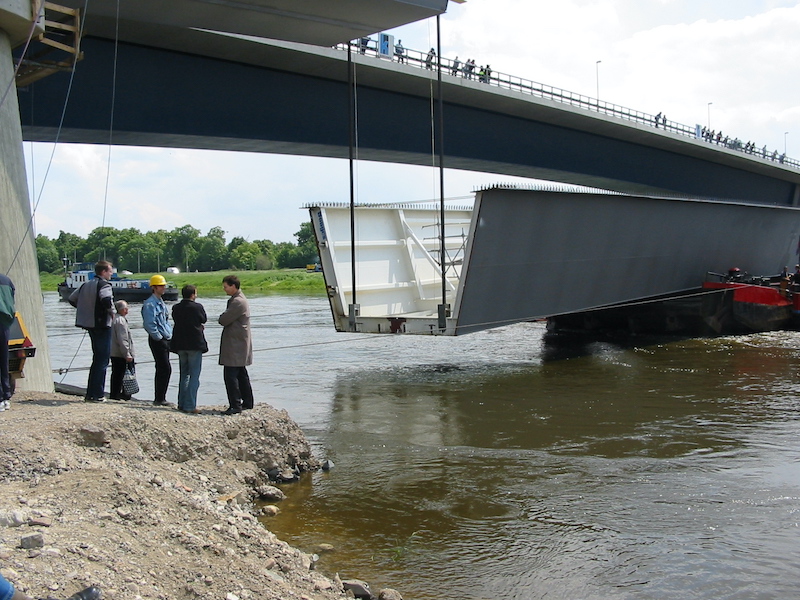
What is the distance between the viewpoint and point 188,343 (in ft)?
23.8

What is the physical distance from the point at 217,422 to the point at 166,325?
1.56 meters

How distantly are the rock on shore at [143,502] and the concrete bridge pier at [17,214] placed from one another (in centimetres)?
117

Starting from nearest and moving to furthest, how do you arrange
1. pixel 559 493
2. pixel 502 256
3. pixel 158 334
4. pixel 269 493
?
pixel 269 493
pixel 559 493
pixel 158 334
pixel 502 256

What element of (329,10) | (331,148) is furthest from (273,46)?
(329,10)

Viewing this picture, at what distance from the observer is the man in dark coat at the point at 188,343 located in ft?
23.7

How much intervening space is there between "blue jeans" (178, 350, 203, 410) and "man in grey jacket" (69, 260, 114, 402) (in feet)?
2.73

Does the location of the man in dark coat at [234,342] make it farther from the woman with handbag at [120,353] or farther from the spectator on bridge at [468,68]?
the spectator on bridge at [468,68]

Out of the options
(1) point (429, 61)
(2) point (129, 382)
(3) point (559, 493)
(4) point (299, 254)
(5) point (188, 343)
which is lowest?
(3) point (559, 493)

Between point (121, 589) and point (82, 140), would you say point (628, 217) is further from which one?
point (121, 589)

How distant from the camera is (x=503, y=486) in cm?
707

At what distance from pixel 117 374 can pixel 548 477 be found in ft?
15.9

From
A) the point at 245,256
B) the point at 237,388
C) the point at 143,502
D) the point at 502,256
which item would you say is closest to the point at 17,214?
the point at 237,388

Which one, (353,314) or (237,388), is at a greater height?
(353,314)

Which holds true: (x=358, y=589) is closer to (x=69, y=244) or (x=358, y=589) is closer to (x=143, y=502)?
(x=143, y=502)
